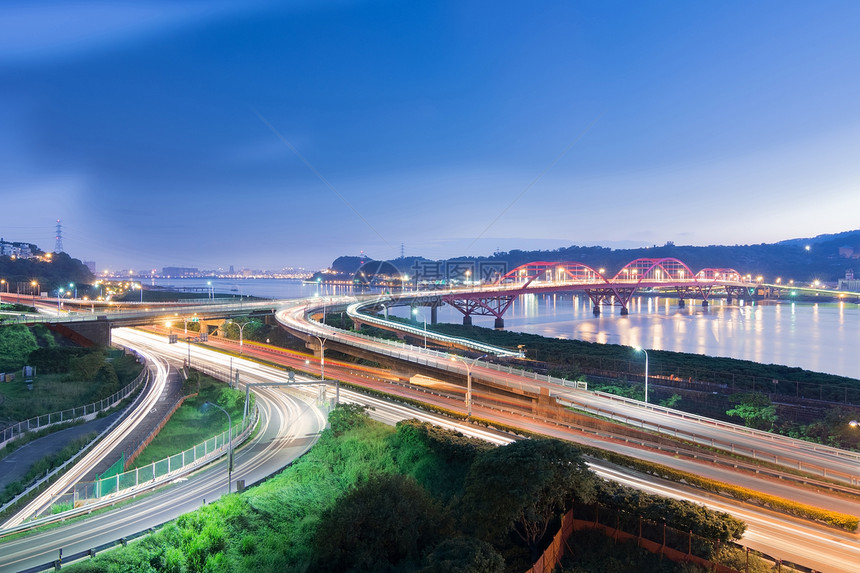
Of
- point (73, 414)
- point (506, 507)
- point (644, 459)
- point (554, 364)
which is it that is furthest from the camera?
point (554, 364)

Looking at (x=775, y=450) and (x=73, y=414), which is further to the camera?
(x=73, y=414)

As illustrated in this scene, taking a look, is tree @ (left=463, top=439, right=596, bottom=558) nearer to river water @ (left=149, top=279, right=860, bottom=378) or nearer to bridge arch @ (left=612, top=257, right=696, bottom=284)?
river water @ (left=149, top=279, right=860, bottom=378)

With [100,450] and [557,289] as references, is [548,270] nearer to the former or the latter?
[557,289]

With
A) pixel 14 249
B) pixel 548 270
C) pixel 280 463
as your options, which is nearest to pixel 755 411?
pixel 280 463

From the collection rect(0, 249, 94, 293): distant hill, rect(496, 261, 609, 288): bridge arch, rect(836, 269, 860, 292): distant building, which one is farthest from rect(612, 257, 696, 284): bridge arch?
rect(0, 249, 94, 293): distant hill

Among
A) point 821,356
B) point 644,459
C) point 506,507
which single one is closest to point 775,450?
point 644,459

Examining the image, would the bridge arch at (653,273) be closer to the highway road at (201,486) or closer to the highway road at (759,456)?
the highway road at (759,456)

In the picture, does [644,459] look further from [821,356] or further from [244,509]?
[821,356]
